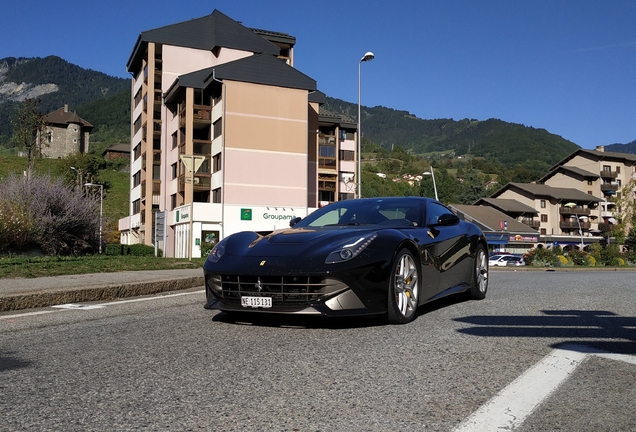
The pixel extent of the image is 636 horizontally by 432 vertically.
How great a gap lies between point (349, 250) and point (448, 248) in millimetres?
1905

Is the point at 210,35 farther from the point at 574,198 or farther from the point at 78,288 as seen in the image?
the point at 574,198

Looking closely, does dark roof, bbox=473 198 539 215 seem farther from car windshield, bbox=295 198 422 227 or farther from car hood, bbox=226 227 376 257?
car hood, bbox=226 227 376 257

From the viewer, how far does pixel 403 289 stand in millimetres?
5711

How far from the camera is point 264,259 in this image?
17.7 feet

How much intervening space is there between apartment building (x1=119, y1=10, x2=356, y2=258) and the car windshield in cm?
2934

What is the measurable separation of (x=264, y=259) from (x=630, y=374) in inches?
116

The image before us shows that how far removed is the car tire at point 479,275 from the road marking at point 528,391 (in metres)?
3.13

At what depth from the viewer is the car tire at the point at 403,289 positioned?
5465mm

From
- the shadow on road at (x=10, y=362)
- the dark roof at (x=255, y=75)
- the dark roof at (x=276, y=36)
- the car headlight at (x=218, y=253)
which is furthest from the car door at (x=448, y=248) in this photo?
the dark roof at (x=276, y=36)

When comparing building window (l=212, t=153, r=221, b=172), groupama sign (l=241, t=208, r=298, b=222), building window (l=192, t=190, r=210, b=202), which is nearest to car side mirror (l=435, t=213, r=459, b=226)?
groupama sign (l=241, t=208, r=298, b=222)

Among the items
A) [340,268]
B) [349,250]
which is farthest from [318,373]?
[349,250]

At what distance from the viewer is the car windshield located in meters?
6.62

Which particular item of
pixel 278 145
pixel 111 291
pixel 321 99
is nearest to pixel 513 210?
pixel 321 99

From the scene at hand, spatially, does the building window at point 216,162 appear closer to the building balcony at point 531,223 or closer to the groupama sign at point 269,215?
the groupama sign at point 269,215
